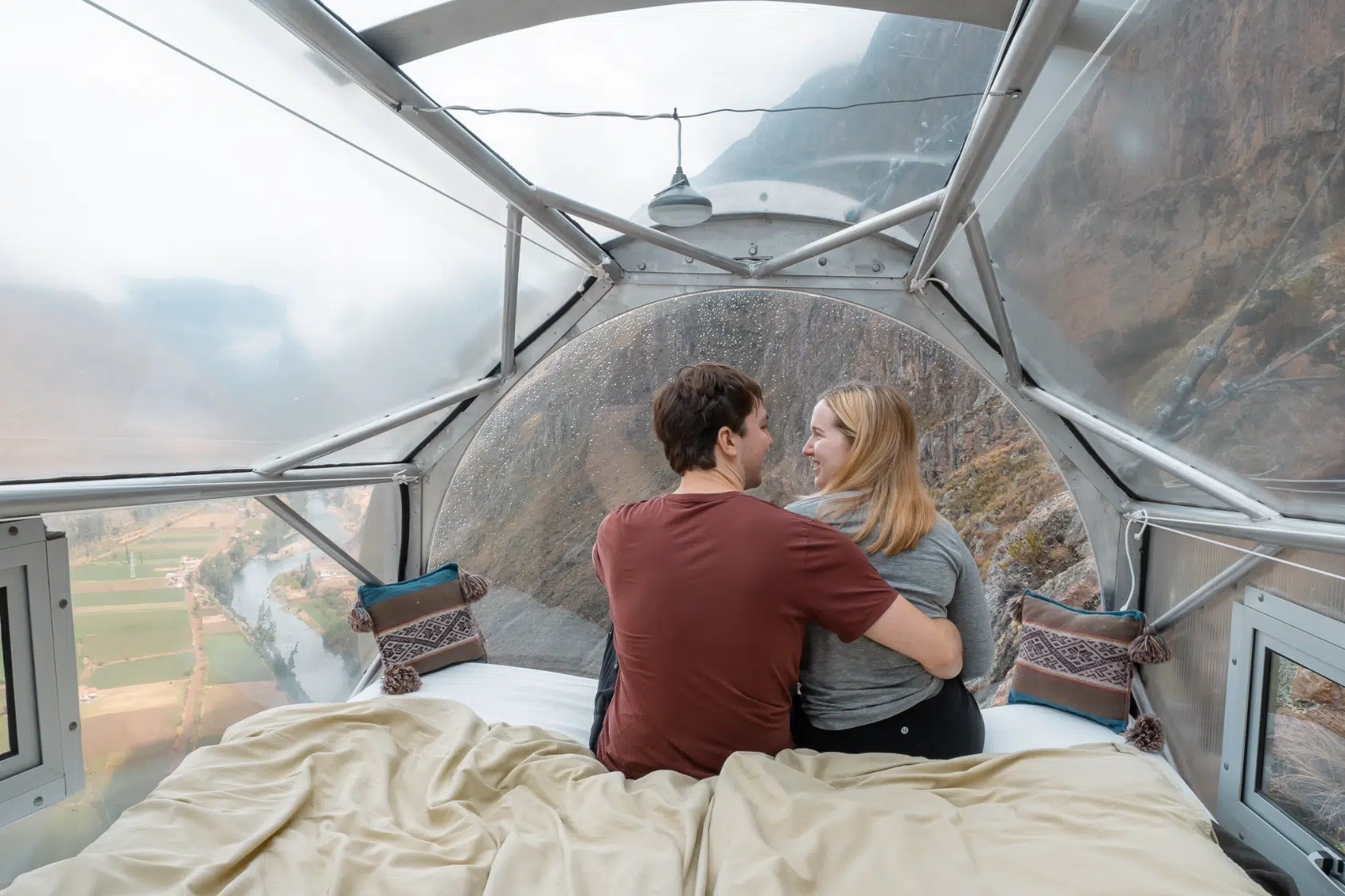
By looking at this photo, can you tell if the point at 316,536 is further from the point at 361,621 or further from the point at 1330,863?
the point at 1330,863

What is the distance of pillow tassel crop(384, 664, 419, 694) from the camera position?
275 centimetres

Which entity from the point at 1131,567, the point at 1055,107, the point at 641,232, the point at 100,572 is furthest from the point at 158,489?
the point at 1131,567

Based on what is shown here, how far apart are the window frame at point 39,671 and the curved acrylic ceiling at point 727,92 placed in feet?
4.54

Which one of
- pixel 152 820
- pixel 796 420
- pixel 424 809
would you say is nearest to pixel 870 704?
pixel 424 809

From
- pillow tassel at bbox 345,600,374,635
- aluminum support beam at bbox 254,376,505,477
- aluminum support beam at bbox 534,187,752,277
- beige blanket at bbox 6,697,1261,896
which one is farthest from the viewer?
pillow tassel at bbox 345,600,374,635

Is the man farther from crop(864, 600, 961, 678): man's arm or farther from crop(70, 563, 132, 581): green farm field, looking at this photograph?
crop(70, 563, 132, 581): green farm field

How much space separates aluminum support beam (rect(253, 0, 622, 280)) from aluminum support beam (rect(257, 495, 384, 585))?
1.27 m

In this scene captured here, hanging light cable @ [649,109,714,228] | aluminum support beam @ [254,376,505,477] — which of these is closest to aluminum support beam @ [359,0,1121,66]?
hanging light cable @ [649,109,714,228]

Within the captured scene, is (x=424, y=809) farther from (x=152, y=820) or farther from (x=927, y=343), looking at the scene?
(x=927, y=343)

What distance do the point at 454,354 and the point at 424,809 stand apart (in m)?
2.10

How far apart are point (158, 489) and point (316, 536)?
886 mm

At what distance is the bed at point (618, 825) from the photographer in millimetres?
1222

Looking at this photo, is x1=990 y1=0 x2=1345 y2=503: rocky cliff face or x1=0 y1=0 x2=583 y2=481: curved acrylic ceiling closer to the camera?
x1=990 y1=0 x2=1345 y2=503: rocky cliff face

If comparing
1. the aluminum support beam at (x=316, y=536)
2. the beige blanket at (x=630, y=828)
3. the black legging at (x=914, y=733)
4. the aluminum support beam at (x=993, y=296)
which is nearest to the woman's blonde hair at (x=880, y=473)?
the black legging at (x=914, y=733)
